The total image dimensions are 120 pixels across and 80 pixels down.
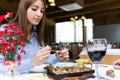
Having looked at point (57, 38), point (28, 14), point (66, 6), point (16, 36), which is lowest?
point (57, 38)

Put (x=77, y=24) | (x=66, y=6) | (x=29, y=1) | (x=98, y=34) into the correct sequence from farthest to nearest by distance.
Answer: (x=77, y=24)
(x=98, y=34)
(x=66, y=6)
(x=29, y=1)

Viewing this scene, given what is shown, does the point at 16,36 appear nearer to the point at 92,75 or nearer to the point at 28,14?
the point at 92,75

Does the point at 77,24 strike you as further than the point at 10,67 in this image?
Yes

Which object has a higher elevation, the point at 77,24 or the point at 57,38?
the point at 77,24

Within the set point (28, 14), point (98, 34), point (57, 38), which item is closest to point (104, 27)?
point (98, 34)

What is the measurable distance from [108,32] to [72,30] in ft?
8.43

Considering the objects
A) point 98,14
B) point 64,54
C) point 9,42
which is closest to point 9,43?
point 9,42

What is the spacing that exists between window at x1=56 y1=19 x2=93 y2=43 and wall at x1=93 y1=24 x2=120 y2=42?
24.6 inches

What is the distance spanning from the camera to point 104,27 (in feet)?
37.6

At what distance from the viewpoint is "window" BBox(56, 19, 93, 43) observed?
12.2 meters

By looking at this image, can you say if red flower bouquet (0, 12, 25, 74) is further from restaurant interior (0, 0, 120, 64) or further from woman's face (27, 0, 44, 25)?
restaurant interior (0, 0, 120, 64)

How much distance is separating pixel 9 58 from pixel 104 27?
1098 cm

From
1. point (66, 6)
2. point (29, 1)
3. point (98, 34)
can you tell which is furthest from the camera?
point (98, 34)

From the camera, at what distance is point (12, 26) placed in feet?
2.90
